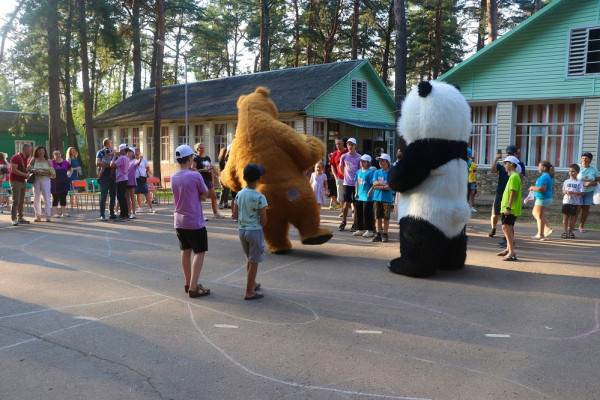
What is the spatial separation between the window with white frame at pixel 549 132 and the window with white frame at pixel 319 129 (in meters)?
8.47

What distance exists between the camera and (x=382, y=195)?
9.24m

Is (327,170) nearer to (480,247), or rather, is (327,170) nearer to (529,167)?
(529,167)

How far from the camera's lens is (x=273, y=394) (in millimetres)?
3615

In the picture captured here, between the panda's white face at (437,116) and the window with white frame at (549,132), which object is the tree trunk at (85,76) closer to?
the window with white frame at (549,132)

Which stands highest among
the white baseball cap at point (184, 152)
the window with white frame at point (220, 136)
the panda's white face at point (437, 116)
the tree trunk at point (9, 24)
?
the tree trunk at point (9, 24)

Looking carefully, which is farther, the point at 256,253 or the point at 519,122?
the point at 519,122

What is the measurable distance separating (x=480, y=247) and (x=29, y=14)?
19.5 metres

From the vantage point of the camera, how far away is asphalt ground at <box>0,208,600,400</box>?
12.4 ft

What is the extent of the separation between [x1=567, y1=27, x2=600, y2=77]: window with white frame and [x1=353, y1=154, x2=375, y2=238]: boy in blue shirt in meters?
10.1

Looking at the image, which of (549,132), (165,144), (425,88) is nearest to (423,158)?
(425,88)

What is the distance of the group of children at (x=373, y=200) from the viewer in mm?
9250

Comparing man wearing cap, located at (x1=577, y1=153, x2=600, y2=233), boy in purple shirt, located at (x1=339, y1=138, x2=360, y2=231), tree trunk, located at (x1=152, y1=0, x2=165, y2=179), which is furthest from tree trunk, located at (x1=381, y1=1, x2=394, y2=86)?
man wearing cap, located at (x1=577, y1=153, x2=600, y2=233)

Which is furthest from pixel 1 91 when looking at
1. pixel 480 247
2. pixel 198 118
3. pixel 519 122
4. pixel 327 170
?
pixel 480 247

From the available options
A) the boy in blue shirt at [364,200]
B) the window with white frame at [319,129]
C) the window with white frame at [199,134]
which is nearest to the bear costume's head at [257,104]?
the boy in blue shirt at [364,200]
